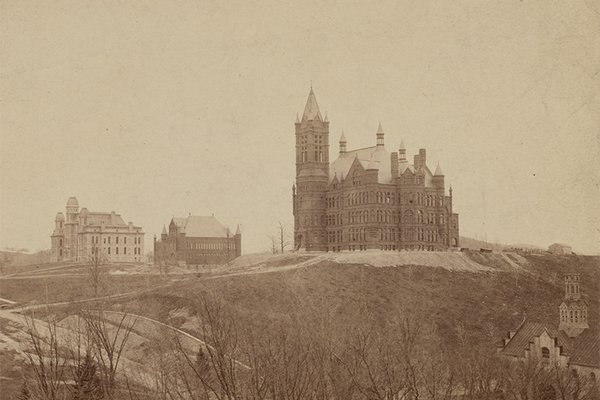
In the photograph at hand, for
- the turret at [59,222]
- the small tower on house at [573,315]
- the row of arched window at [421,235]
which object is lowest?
the small tower on house at [573,315]

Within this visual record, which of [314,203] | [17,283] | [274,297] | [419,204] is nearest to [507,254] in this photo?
[419,204]

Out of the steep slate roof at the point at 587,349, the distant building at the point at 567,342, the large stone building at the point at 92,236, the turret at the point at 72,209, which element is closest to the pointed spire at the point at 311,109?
the large stone building at the point at 92,236

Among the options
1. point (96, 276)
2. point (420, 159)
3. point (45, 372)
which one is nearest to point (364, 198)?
point (420, 159)

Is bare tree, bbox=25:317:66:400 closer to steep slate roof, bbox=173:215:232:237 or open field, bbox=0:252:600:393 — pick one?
open field, bbox=0:252:600:393

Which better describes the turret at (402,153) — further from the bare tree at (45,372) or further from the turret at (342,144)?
the bare tree at (45,372)

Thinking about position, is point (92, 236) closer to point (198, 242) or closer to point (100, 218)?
point (100, 218)

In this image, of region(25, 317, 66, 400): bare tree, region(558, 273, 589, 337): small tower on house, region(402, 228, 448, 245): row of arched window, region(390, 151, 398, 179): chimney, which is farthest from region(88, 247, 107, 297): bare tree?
region(558, 273, 589, 337): small tower on house
